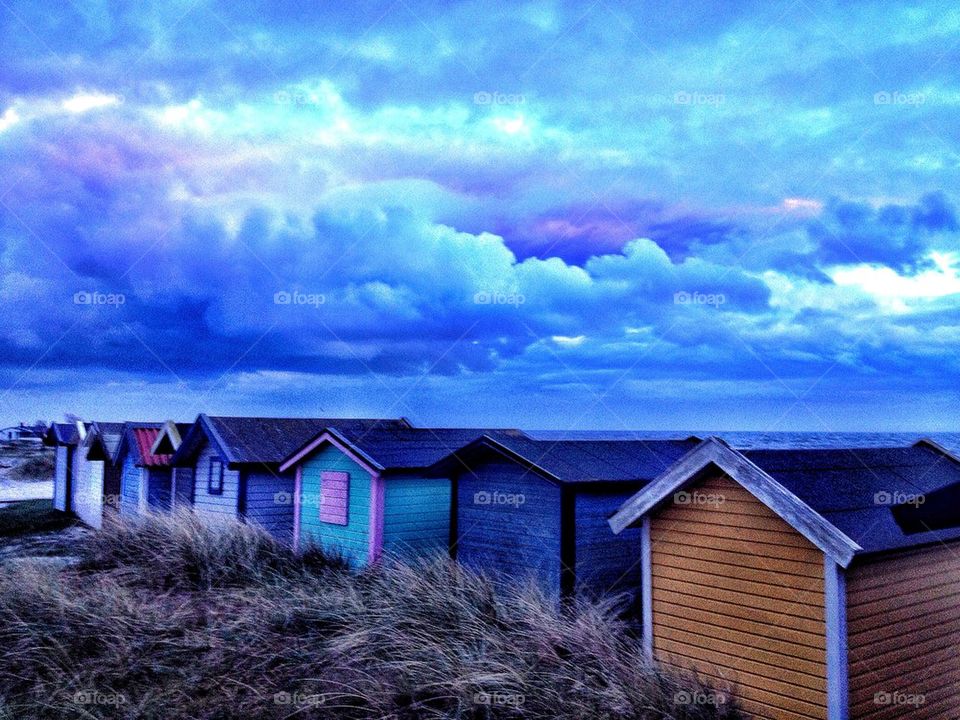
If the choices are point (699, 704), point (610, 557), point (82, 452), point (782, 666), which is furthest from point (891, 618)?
point (82, 452)

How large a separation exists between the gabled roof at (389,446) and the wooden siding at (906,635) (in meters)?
7.35

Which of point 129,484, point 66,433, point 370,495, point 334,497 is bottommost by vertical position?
point 129,484

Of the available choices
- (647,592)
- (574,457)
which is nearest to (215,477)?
(574,457)

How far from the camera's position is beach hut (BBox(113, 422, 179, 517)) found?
24.6 m

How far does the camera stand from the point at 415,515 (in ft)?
52.6

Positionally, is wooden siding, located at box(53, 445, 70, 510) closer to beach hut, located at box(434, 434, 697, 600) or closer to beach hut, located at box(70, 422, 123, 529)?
beach hut, located at box(70, 422, 123, 529)

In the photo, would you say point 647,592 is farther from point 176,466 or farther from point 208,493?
point 176,466

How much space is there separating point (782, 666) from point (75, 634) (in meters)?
8.96

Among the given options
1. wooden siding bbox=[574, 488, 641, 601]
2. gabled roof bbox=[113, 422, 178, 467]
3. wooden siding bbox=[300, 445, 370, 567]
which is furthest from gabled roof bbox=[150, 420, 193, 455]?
wooden siding bbox=[574, 488, 641, 601]

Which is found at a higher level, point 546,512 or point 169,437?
point 169,437

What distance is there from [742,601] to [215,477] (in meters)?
15.8

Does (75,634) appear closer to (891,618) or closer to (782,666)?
(782,666)

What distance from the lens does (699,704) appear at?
25.6 feet

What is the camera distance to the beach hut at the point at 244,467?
19.2 m
